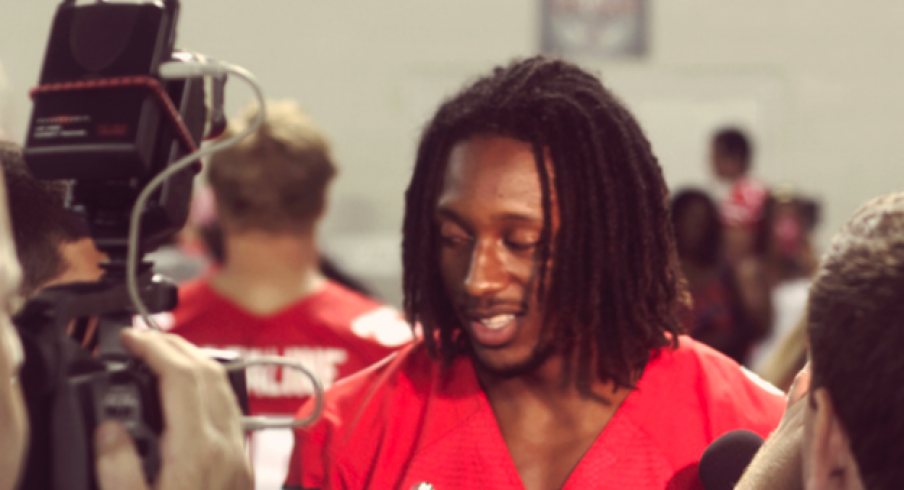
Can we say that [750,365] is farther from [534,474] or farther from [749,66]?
[749,66]

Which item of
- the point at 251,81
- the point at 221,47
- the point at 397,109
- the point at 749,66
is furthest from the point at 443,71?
the point at 251,81

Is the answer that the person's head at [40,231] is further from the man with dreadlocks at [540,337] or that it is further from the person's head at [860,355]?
the person's head at [860,355]

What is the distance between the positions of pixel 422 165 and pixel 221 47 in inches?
221

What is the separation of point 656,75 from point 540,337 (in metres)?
6.09

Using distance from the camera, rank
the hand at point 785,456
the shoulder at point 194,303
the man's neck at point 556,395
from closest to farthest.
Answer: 1. the hand at point 785,456
2. the man's neck at point 556,395
3. the shoulder at point 194,303

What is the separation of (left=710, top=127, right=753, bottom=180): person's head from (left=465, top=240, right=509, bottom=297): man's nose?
157 inches

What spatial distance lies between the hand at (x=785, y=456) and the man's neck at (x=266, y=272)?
141 centimetres

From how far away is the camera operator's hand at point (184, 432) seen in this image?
88cm

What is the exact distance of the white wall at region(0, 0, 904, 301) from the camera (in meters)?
6.91

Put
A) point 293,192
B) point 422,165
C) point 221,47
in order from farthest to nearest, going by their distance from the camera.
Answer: point 221,47 < point 293,192 < point 422,165

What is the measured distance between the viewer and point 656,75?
285 inches

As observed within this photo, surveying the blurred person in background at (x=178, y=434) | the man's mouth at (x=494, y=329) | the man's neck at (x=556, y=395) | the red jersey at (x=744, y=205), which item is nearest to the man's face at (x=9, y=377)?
the blurred person in background at (x=178, y=434)

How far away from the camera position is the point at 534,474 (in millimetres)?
1396

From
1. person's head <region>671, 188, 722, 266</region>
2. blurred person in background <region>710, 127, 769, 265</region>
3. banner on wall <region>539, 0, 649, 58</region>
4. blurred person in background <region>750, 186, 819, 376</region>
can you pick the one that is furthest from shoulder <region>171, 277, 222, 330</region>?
banner on wall <region>539, 0, 649, 58</region>
